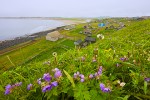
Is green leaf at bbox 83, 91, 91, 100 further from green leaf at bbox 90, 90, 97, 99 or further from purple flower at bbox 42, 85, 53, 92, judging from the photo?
purple flower at bbox 42, 85, 53, 92

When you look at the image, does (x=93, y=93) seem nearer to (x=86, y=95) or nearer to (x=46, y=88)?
(x=86, y=95)

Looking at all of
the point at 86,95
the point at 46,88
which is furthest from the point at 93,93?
the point at 46,88

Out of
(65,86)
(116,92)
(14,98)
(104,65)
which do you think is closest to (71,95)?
(65,86)

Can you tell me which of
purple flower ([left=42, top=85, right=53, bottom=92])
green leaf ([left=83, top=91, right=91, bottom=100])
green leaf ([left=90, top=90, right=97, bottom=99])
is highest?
purple flower ([left=42, top=85, right=53, bottom=92])

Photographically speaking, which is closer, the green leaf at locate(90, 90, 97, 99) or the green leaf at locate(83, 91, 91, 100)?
the green leaf at locate(83, 91, 91, 100)

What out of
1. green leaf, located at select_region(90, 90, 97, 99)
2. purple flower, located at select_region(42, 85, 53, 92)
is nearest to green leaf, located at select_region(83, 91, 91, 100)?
green leaf, located at select_region(90, 90, 97, 99)

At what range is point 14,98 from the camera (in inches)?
121

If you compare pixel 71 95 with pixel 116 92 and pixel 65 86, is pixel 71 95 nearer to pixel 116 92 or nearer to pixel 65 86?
pixel 65 86

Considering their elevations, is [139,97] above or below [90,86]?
below

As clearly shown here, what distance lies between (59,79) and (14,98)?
79 cm

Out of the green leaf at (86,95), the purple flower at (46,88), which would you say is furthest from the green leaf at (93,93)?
the purple flower at (46,88)

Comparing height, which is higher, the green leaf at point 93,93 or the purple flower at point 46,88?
the purple flower at point 46,88

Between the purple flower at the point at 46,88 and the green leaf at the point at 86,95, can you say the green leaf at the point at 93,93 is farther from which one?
the purple flower at the point at 46,88

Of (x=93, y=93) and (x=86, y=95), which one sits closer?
(x=86, y=95)
